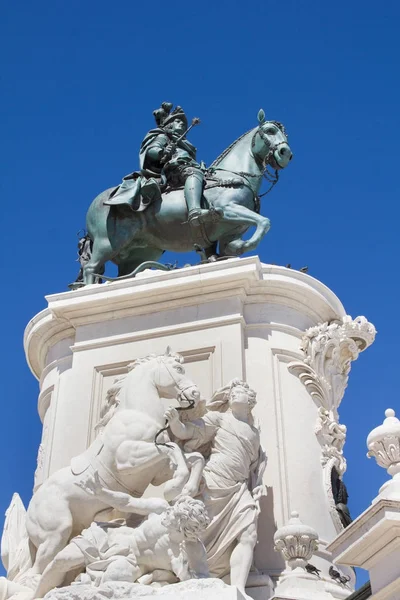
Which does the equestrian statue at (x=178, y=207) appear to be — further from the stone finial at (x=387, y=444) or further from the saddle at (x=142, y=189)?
the stone finial at (x=387, y=444)

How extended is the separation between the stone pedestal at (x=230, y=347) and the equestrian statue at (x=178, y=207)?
939mm

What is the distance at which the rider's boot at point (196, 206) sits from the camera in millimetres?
12055

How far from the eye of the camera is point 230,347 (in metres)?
10.3

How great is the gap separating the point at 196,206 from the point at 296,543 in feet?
16.2

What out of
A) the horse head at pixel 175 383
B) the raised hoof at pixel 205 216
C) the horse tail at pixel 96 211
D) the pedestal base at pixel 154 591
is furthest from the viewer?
the horse tail at pixel 96 211

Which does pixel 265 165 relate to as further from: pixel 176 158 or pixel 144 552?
pixel 144 552

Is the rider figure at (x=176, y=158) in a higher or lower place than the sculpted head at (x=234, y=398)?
higher

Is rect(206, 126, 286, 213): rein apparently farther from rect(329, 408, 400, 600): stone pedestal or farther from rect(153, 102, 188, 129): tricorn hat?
rect(329, 408, 400, 600): stone pedestal

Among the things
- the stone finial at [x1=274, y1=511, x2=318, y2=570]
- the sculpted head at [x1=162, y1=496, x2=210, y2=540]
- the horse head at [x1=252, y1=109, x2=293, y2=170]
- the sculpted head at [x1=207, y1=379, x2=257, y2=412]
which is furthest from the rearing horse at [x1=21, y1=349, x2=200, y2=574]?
the horse head at [x1=252, y1=109, x2=293, y2=170]

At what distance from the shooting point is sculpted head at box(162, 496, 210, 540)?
25.5ft

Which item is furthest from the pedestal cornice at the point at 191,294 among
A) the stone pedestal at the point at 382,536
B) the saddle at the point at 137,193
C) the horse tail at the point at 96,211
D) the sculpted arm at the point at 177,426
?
the stone pedestal at the point at 382,536

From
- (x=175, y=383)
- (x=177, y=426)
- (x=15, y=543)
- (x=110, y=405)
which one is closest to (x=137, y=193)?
(x=110, y=405)

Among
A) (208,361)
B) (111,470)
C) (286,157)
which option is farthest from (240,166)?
(111,470)

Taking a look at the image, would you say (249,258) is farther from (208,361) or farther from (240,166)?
(240,166)
